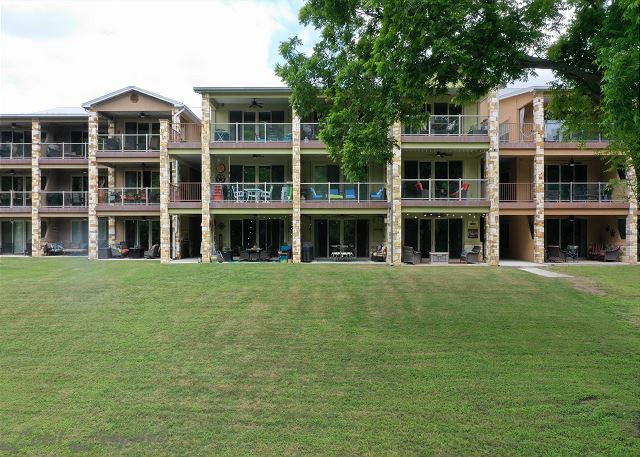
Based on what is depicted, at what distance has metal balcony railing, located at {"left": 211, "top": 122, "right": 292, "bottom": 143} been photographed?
2312 centimetres

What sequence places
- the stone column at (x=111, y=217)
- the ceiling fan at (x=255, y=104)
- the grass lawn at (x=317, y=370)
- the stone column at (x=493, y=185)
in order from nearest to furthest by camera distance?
the grass lawn at (x=317, y=370), the stone column at (x=493, y=185), the ceiling fan at (x=255, y=104), the stone column at (x=111, y=217)

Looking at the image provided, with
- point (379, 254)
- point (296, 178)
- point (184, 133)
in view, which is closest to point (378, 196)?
point (379, 254)

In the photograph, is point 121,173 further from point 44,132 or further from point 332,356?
point 332,356

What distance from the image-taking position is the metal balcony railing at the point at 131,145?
25.6 m

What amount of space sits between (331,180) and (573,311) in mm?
15777

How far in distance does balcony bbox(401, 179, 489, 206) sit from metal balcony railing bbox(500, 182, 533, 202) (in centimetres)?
180

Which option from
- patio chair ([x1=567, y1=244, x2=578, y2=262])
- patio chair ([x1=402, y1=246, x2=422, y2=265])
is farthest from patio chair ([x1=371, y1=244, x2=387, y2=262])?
patio chair ([x1=567, y1=244, x2=578, y2=262])

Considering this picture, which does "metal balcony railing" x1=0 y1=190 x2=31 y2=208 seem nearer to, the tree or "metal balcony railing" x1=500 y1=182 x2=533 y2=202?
the tree

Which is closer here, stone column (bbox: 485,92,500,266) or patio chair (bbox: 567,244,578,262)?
stone column (bbox: 485,92,500,266)

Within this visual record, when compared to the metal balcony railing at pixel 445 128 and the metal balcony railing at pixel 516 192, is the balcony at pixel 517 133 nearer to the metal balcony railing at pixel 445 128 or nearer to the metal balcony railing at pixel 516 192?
the metal balcony railing at pixel 445 128

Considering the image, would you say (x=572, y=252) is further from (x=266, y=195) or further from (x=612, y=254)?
(x=266, y=195)

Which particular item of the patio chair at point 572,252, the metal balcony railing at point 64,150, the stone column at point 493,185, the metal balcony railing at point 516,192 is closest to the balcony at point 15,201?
the metal balcony railing at point 64,150

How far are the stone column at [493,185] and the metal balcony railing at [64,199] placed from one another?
23.3 m

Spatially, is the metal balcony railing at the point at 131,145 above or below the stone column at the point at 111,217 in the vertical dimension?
above
